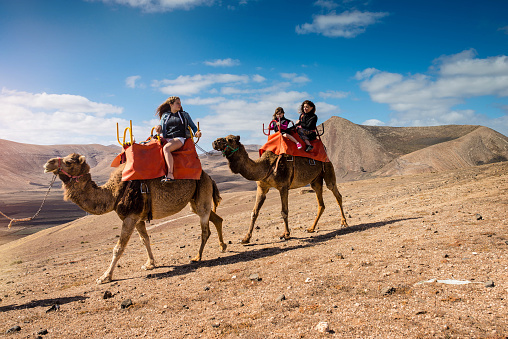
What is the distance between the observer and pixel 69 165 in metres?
6.55

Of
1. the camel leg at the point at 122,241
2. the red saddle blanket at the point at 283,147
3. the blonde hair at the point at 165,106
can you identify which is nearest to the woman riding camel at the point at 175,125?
the blonde hair at the point at 165,106

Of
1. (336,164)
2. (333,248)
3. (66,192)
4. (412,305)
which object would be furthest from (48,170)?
(336,164)

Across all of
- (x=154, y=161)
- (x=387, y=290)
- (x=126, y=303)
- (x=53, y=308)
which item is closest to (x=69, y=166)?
(x=154, y=161)

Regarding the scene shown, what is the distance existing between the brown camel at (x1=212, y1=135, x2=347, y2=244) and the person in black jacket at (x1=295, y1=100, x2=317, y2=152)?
63 centimetres

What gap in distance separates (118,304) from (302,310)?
10.1 feet

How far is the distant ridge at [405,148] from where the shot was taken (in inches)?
2424

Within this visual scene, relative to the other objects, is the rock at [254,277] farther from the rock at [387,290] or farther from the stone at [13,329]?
the stone at [13,329]

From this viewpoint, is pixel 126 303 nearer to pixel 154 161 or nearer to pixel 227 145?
pixel 154 161

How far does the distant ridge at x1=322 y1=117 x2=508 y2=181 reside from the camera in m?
61.6

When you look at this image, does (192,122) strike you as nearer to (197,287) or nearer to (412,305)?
(197,287)

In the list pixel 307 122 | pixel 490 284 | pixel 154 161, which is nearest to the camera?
pixel 490 284

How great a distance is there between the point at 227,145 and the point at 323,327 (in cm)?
522

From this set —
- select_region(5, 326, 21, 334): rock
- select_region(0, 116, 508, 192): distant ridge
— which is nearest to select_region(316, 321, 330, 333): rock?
select_region(5, 326, 21, 334): rock

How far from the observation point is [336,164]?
8281 cm
